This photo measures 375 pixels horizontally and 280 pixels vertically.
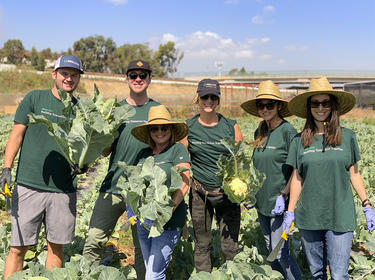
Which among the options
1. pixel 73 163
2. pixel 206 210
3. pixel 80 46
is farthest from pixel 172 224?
pixel 80 46

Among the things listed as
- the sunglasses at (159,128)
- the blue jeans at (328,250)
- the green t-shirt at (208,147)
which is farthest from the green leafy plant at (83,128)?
the blue jeans at (328,250)

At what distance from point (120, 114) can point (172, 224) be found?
3.57 feet

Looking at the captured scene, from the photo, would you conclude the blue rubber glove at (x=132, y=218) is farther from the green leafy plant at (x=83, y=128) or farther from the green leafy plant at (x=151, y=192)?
the green leafy plant at (x=83, y=128)

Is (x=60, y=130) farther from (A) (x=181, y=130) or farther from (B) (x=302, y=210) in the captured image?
(B) (x=302, y=210)

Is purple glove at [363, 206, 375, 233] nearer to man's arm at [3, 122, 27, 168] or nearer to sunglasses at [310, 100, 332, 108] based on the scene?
sunglasses at [310, 100, 332, 108]

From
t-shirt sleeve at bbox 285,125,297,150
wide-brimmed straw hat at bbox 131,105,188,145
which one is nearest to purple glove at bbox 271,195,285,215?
t-shirt sleeve at bbox 285,125,297,150

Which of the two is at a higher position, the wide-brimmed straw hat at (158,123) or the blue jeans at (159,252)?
the wide-brimmed straw hat at (158,123)

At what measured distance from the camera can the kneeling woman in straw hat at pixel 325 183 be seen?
2547 mm

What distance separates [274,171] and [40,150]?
7.09ft

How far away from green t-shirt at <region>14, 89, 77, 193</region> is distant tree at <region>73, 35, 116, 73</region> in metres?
63.7

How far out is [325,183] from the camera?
8.43 ft

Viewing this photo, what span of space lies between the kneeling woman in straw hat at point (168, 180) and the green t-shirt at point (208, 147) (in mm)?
319

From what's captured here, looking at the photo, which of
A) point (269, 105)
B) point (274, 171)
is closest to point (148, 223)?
point (274, 171)

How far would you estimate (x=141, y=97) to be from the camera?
3238 mm
